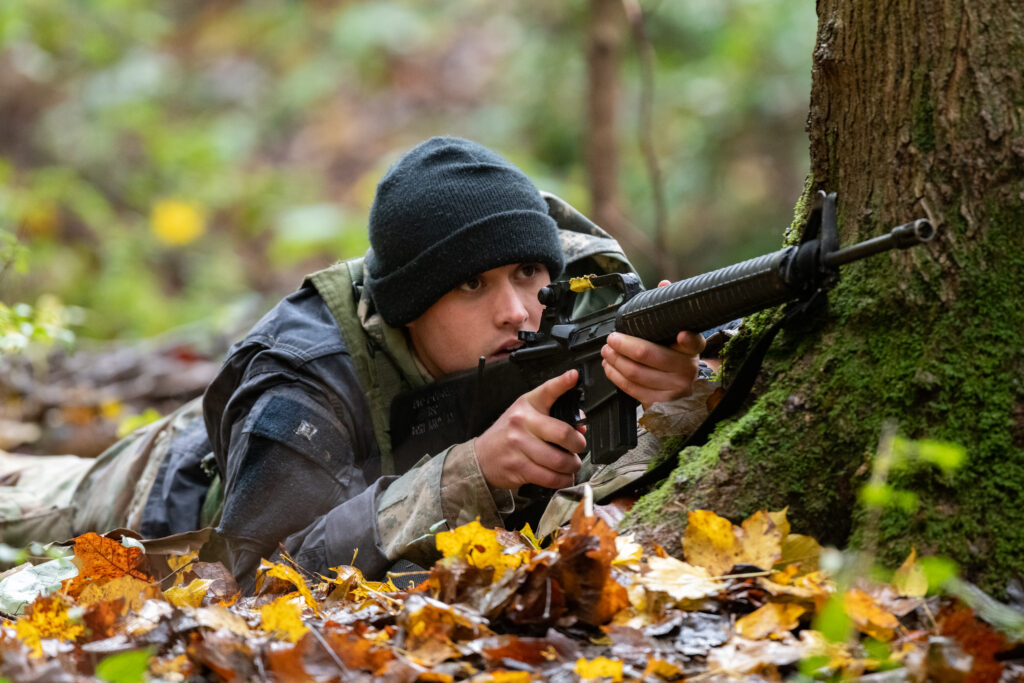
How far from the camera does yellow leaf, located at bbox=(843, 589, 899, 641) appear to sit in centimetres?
176

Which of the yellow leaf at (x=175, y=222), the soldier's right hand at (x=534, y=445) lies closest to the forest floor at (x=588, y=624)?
the soldier's right hand at (x=534, y=445)

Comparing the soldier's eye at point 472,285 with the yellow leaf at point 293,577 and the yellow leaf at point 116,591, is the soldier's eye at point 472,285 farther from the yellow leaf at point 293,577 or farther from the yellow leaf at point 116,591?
the yellow leaf at point 116,591

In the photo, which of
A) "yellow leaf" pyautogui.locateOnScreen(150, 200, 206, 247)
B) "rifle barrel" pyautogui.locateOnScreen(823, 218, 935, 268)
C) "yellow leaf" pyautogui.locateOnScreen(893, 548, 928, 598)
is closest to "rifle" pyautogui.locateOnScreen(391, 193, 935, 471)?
"rifle barrel" pyautogui.locateOnScreen(823, 218, 935, 268)

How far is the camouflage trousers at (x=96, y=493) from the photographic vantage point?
175 inches

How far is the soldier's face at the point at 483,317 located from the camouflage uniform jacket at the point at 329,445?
0.46 ft

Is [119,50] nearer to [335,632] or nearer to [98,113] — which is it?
[98,113]

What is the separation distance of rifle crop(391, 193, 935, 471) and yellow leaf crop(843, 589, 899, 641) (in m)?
0.68

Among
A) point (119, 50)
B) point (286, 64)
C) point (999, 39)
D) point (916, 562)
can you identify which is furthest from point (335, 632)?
point (286, 64)

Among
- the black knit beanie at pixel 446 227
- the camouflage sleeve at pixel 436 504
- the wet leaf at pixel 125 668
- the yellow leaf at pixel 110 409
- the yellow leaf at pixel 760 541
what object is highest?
the black knit beanie at pixel 446 227

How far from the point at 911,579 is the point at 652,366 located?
0.93m

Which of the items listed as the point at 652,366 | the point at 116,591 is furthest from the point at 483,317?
the point at 116,591

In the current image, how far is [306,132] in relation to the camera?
1678cm

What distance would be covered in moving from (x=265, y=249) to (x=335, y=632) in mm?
13369

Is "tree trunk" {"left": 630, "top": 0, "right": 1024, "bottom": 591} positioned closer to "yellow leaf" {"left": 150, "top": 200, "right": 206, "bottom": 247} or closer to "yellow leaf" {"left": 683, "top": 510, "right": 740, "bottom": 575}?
"yellow leaf" {"left": 683, "top": 510, "right": 740, "bottom": 575}
